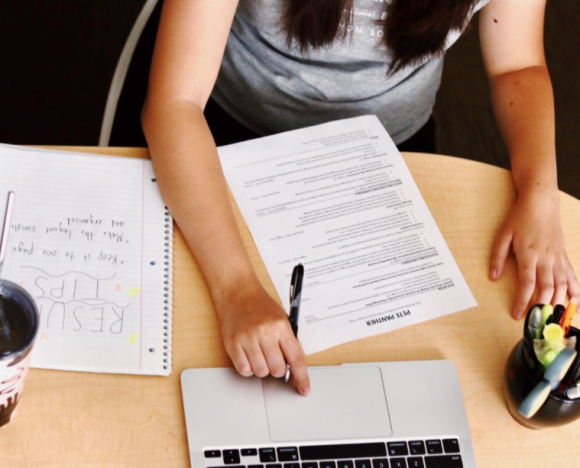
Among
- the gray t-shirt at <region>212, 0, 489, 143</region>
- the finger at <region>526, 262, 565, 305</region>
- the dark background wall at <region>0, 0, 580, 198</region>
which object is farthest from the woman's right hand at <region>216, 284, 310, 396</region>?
the dark background wall at <region>0, 0, 580, 198</region>

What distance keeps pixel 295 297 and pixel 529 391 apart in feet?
0.83

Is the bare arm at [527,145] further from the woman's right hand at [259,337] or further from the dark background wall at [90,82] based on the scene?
the dark background wall at [90,82]

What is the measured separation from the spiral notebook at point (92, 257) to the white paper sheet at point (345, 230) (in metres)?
0.12

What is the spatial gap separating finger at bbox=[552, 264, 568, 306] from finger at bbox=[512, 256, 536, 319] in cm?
3

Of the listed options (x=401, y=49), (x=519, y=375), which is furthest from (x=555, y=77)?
(x=519, y=375)

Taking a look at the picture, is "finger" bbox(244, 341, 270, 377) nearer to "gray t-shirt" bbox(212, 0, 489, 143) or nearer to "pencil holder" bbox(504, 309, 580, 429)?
"pencil holder" bbox(504, 309, 580, 429)

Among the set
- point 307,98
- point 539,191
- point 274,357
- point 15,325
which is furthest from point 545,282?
point 15,325

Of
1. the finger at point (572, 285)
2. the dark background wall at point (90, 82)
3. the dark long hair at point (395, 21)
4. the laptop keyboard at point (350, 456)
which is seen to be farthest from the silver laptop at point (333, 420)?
the dark background wall at point (90, 82)

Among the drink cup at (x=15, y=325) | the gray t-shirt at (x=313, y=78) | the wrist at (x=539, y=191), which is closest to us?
the drink cup at (x=15, y=325)

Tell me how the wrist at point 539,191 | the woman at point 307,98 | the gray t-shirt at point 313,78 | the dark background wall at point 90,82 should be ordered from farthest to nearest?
the dark background wall at point 90,82 → the gray t-shirt at point 313,78 → the wrist at point 539,191 → the woman at point 307,98

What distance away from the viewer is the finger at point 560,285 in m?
0.93

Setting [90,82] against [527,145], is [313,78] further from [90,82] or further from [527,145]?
[90,82]

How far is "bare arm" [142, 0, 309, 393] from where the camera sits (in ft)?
2.63

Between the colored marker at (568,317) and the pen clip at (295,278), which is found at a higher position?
the pen clip at (295,278)
